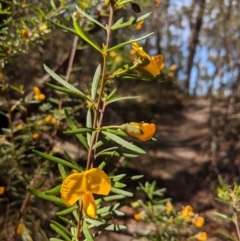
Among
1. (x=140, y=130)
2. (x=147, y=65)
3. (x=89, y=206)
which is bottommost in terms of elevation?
(x=89, y=206)

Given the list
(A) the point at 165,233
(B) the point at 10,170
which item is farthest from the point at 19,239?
(A) the point at 165,233

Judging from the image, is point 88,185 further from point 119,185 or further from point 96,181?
point 119,185

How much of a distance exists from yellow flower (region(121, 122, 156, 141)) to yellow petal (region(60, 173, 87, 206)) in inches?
7.9

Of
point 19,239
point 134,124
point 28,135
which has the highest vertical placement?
point 134,124

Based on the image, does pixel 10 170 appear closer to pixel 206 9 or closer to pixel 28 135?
pixel 28 135

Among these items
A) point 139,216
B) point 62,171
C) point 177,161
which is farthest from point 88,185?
point 177,161

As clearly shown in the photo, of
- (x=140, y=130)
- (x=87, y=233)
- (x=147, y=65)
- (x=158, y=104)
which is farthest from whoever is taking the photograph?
(x=158, y=104)

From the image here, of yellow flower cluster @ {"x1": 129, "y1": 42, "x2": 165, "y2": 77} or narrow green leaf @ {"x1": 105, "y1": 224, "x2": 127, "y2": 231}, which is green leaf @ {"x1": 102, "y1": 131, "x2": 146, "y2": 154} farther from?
narrow green leaf @ {"x1": 105, "y1": 224, "x2": 127, "y2": 231}

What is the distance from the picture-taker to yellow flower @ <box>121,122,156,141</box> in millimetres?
1070

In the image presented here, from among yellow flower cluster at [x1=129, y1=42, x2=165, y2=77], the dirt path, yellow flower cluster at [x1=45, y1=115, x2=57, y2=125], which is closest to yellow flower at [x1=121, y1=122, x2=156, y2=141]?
yellow flower cluster at [x1=129, y1=42, x2=165, y2=77]

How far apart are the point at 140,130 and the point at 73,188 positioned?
0.27m

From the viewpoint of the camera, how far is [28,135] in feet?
9.94

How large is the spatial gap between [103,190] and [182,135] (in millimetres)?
10133

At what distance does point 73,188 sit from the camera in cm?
112
